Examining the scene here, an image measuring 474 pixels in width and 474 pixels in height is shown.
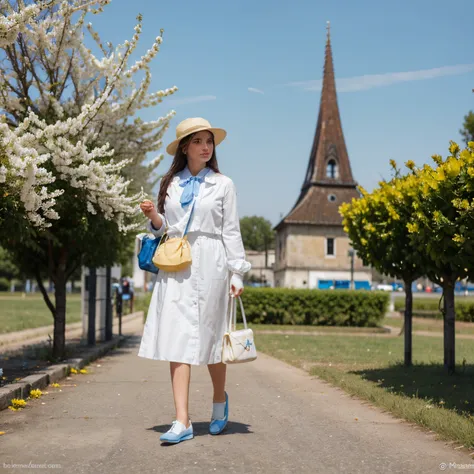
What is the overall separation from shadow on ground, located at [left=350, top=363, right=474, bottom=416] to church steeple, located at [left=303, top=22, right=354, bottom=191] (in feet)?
198

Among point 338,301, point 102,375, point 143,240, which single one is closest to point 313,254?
point 338,301

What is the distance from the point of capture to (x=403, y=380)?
29.8 ft

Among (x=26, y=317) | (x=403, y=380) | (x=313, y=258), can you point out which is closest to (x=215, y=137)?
(x=403, y=380)

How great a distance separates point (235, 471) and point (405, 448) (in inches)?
56.6

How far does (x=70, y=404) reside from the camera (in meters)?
6.94

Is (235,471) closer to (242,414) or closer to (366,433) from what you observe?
(366,433)

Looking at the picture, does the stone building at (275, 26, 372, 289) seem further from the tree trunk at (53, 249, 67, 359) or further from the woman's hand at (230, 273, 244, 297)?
the woman's hand at (230, 273, 244, 297)

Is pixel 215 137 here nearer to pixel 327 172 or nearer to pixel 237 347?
pixel 237 347

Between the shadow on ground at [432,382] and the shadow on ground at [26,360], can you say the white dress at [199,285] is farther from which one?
the shadow on ground at [26,360]

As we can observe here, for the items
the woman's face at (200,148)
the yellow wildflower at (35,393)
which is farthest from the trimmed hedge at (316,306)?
the woman's face at (200,148)

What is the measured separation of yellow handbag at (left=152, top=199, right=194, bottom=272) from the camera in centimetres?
507

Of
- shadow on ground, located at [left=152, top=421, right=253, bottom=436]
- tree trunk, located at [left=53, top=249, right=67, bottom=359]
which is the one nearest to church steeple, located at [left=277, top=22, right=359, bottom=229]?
tree trunk, located at [left=53, top=249, right=67, bottom=359]

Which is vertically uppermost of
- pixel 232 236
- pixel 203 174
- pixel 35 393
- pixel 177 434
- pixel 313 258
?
pixel 313 258

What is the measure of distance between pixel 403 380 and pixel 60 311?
5350 mm
